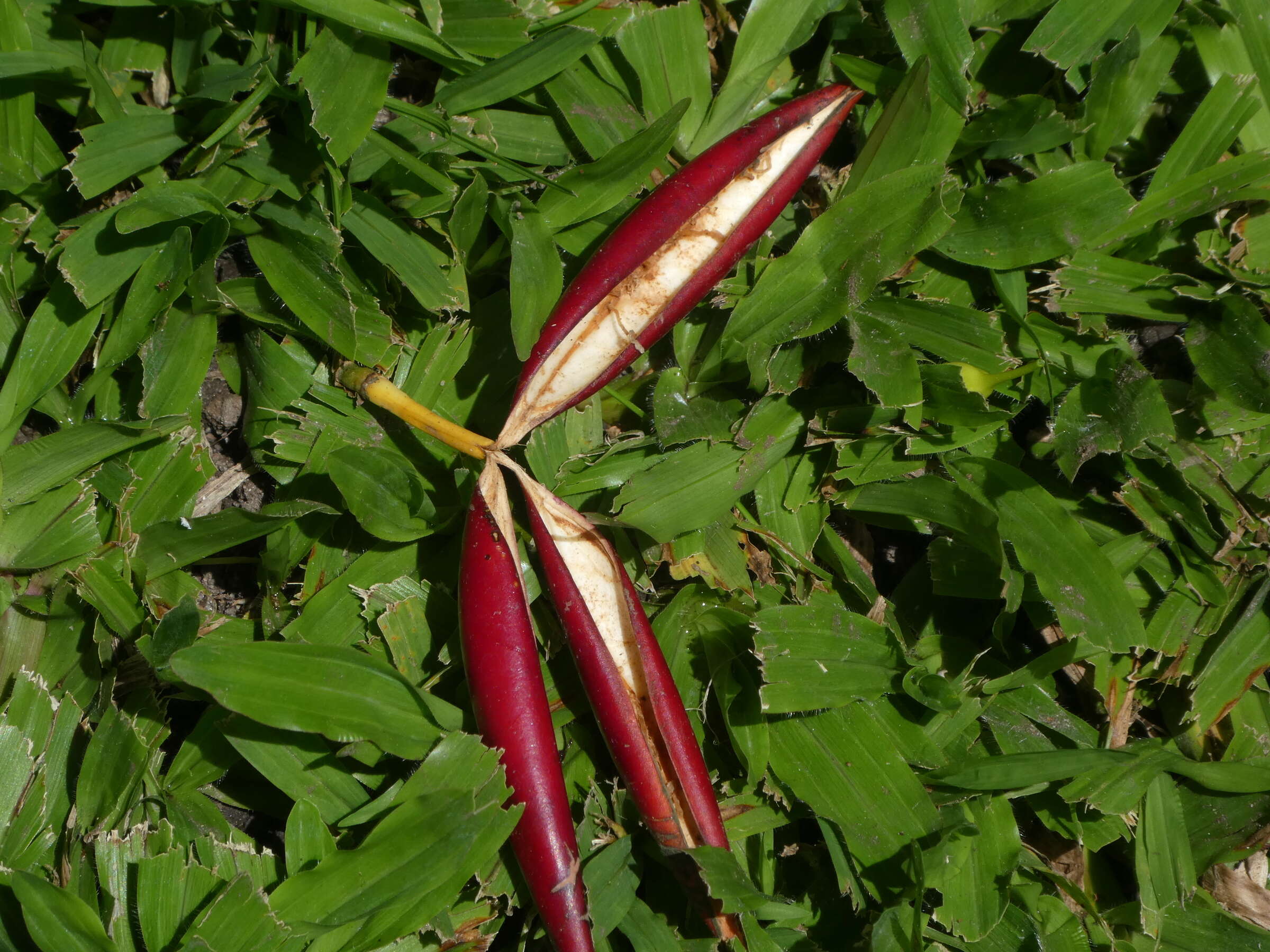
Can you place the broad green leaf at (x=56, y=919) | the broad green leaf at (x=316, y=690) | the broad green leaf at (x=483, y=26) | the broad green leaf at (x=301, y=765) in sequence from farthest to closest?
the broad green leaf at (x=483, y=26) → the broad green leaf at (x=301, y=765) → the broad green leaf at (x=316, y=690) → the broad green leaf at (x=56, y=919)

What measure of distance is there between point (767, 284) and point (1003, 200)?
51cm

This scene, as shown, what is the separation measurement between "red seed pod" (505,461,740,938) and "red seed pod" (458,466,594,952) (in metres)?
0.09

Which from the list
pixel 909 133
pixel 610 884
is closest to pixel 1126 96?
pixel 909 133

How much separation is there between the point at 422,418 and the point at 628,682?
620 millimetres

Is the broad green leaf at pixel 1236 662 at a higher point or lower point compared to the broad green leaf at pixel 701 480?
lower

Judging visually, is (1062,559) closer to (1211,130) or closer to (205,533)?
(1211,130)

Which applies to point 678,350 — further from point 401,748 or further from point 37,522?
point 37,522

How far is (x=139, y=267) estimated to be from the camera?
1.71 meters

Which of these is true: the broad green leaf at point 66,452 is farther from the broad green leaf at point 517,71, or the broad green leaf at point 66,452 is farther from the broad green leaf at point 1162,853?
the broad green leaf at point 1162,853

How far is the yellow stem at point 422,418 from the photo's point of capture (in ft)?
5.50

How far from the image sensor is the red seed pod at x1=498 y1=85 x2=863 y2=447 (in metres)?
1.69

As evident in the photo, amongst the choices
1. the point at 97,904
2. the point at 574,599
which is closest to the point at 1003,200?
the point at 574,599

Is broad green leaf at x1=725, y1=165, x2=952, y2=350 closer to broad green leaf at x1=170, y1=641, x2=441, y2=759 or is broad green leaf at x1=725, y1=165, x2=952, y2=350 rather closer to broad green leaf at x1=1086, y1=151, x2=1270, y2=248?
broad green leaf at x1=1086, y1=151, x2=1270, y2=248

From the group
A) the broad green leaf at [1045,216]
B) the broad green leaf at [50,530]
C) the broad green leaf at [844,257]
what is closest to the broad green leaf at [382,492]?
the broad green leaf at [50,530]
